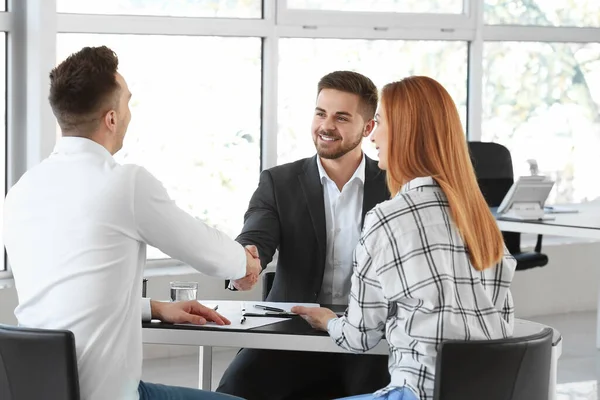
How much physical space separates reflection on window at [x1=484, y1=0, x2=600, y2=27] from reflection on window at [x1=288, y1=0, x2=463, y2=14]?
289mm

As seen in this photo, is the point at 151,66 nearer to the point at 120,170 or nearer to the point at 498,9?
the point at 498,9

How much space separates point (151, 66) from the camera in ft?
18.4

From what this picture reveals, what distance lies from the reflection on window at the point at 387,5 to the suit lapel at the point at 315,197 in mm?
2563

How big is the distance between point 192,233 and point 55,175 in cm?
36

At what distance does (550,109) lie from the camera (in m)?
7.12

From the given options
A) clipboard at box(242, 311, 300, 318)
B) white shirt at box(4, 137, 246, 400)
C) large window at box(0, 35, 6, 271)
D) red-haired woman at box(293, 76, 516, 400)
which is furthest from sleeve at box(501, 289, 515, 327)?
large window at box(0, 35, 6, 271)

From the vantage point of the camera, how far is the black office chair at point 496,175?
593cm

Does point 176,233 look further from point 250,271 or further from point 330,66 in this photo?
point 330,66

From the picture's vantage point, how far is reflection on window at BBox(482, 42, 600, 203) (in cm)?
690

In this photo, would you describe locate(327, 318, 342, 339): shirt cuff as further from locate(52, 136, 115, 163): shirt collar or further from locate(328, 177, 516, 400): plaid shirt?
locate(52, 136, 115, 163): shirt collar

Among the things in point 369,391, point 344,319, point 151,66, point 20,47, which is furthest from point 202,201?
point 344,319

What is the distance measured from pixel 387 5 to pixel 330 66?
1.78ft

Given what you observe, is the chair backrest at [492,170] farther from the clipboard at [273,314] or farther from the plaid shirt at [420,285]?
the plaid shirt at [420,285]

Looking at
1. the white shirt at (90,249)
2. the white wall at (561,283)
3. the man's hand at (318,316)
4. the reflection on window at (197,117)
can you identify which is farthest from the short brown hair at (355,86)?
the white wall at (561,283)
